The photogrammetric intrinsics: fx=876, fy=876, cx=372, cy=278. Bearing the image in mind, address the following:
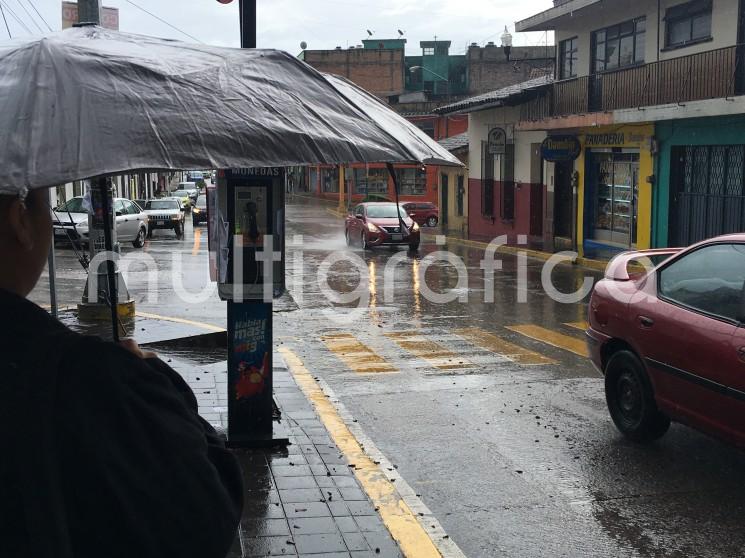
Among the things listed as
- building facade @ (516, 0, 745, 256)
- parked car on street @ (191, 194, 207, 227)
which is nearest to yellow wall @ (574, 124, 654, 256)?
building facade @ (516, 0, 745, 256)

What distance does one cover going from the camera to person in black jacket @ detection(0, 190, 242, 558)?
5.23 feet

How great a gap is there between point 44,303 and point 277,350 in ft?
16.9

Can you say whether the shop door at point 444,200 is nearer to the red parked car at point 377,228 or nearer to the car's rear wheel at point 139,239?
the red parked car at point 377,228

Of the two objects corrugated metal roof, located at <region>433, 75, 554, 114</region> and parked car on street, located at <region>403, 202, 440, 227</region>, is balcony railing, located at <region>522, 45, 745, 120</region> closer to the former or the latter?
corrugated metal roof, located at <region>433, 75, 554, 114</region>

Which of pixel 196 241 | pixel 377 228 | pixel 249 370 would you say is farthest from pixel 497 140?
pixel 249 370

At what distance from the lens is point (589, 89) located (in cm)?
2469

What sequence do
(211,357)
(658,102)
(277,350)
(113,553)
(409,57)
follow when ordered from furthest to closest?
(409,57) → (658,102) → (277,350) → (211,357) → (113,553)

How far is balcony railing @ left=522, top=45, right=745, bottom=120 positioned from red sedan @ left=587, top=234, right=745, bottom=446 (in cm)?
1264

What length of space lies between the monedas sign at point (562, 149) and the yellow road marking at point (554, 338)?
1340 centimetres

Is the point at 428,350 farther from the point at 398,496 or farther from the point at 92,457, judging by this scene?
the point at 92,457

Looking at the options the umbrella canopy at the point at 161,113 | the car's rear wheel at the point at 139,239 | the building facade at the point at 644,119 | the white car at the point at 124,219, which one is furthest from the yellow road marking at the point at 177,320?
the car's rear wheel at the point at 139,239

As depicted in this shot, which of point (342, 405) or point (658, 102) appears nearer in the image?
point (342, 405)

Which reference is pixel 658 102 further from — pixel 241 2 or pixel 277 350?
pixel 241 2

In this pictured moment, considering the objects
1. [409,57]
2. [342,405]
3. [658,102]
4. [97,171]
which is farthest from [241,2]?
[409,57]
